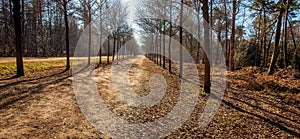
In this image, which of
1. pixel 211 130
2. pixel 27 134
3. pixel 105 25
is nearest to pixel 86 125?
pixel 27 134

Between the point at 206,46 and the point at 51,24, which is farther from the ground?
the point at 51,24

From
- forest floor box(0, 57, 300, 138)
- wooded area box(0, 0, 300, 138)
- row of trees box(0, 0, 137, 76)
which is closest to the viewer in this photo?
forest floor box(0, 57, 300, 138)

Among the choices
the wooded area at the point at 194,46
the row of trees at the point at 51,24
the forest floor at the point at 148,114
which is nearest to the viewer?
the forest floor at the point at 148,114

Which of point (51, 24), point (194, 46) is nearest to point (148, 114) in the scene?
point (194, 46)

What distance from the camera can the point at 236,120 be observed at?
494 cm

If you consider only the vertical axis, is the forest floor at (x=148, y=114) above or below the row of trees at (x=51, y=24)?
below

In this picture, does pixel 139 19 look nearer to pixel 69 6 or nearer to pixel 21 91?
pixel 69 6

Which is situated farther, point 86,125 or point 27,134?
point 86,125

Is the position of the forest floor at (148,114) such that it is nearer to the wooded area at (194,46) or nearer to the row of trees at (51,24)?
the wooded area at (194,46)

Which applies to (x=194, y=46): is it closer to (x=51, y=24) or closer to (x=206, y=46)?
(x=206, y=46)

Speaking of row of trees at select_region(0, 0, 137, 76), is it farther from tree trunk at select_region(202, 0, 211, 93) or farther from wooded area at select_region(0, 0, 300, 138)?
tree trunk at select_region(202, 0, 211, 93)

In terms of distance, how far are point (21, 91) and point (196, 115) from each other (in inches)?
249

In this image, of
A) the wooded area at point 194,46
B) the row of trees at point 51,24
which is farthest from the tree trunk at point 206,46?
the row of trees at point 51,24

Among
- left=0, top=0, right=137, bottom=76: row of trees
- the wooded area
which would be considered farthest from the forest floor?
left=0, top=0, right=137, bottom=76: row of trees
